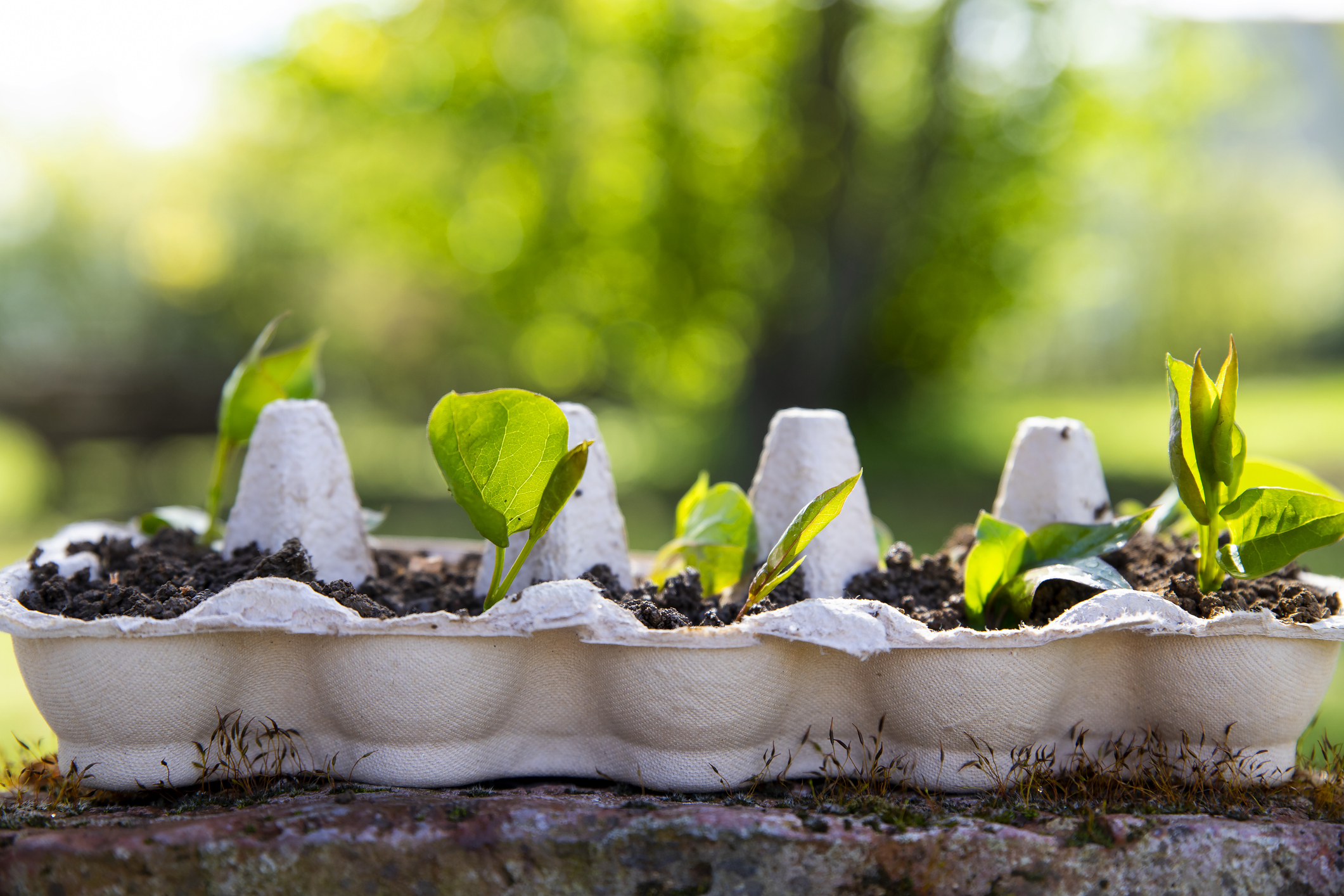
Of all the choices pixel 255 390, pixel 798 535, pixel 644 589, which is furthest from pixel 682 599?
pixel 255 390

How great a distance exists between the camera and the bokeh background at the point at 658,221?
12.3 ft

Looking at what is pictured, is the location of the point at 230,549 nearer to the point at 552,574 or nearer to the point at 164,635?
the point at 164,635

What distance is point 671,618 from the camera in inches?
29.2

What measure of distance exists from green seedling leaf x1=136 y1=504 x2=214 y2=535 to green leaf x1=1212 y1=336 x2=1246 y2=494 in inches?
41.6

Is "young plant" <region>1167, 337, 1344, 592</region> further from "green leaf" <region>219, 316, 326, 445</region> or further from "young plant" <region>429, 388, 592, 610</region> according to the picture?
"green leaf" <region>219, 316, 326, 445</region>

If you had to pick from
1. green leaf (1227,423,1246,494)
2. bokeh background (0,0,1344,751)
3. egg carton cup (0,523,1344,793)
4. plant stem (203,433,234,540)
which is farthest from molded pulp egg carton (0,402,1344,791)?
bokeh background (0,0,1344,751)

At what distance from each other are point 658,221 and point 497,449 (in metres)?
3.64

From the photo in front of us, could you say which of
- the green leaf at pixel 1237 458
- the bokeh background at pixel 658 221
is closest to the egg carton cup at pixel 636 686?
the green leaf at pixel 1237 458

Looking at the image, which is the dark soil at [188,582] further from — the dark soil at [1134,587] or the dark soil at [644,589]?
the dark soil at [1134,587]

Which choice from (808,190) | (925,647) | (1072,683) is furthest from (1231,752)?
(808,190)

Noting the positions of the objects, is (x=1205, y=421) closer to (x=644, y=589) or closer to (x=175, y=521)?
(x=644, y=589)

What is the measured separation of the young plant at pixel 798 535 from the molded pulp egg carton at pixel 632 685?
4 centimetres

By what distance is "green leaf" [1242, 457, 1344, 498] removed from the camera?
33.5 inches

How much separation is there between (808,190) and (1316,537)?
10.5ft
